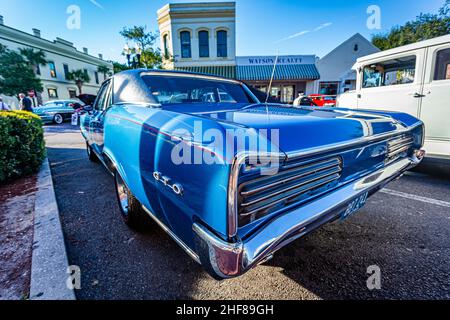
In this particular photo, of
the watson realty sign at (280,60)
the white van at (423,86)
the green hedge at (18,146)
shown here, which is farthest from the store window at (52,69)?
the white van at (423,86)

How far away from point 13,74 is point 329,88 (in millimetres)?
26941

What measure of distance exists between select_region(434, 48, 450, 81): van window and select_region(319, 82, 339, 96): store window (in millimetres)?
16223

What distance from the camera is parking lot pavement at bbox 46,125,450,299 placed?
1.64 meters

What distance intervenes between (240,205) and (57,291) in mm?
1489

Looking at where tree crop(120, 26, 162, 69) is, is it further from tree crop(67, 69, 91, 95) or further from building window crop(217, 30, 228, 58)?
tree crop(67, 69, 91, 95)

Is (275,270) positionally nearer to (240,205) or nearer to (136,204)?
(240,205)

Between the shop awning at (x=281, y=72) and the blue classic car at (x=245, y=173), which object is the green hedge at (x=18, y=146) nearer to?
the blue classic car at (x=245, y=173)

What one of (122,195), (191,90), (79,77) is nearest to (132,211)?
(122,195)

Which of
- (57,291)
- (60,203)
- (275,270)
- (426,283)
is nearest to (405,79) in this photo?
(426,283)

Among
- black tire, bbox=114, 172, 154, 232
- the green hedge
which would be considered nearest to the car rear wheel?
the green hedge

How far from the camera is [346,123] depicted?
5.19 feet

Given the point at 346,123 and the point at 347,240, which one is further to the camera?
the point at 347,240

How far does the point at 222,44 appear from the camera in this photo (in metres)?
17.6

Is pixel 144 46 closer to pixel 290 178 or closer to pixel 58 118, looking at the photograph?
pixel 58 118
